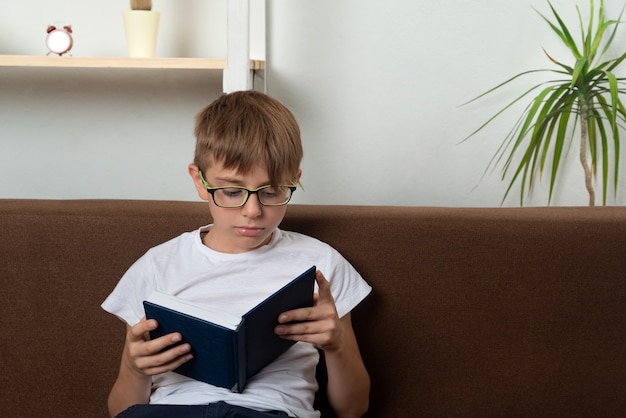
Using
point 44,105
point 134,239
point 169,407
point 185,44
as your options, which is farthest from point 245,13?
point 169,407

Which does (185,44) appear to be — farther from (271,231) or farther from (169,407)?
(169,407)

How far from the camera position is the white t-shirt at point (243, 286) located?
1.40 m

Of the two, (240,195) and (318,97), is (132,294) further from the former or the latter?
(318,97)

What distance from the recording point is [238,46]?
73.4 inches

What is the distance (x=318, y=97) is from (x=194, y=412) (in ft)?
4.01

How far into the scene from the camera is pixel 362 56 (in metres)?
2.29

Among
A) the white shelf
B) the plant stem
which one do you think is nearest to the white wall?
the plant stem

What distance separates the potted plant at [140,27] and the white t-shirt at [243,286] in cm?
66

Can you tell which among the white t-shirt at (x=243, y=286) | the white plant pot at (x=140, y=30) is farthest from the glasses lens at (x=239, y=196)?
the white plant pot at (x=140, y=30)

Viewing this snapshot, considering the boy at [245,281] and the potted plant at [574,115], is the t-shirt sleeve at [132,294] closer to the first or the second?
the boy at [245,281]

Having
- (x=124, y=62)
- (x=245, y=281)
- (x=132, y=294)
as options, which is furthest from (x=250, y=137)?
(x=124, y=62)

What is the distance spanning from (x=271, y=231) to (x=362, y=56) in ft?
3.30

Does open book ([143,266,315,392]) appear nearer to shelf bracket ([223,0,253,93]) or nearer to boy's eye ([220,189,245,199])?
boy's eye ([220,189,245,199])

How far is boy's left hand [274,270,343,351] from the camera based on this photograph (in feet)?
4.20
